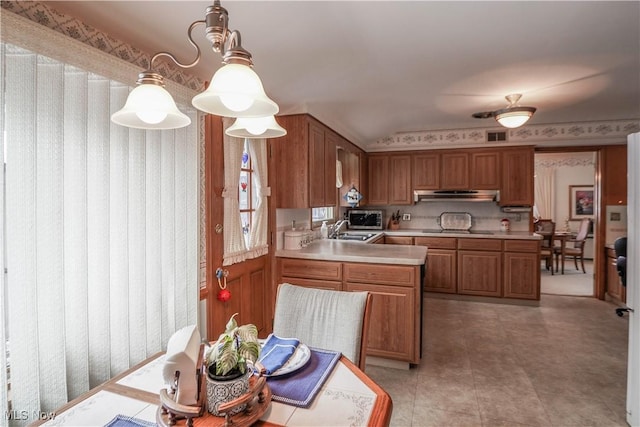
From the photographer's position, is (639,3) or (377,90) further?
(377,90)

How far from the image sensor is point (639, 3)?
1.64m

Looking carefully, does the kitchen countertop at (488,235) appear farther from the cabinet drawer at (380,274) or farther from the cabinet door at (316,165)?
the cabinet drawer at (380,274)

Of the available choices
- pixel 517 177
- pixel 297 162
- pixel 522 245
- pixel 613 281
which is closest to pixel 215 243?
pixel 297 162

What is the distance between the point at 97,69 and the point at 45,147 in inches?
17.3

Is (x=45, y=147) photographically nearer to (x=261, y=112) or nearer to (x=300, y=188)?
(x=261, y=112)

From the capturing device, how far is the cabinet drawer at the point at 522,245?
14.0ft

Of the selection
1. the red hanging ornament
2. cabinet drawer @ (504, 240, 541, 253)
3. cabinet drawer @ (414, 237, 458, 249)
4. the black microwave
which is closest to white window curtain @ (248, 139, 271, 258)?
the red hanging ornament

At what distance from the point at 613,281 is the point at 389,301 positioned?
3.64 metres

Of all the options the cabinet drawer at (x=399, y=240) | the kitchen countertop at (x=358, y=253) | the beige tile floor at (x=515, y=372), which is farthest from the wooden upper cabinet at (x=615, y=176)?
the kitchen countertop at (x=358, y=253)

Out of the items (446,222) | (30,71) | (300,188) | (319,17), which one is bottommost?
(446,222)

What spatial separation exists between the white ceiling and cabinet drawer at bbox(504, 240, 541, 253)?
172 centimetres

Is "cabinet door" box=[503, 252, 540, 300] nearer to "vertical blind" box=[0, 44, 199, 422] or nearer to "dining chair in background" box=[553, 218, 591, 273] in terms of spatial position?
"dining chair in background" box=[553, 218, 591, 273]

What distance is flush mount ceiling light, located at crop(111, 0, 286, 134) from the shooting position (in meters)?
0.93

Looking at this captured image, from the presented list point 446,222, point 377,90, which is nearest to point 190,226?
point 377,90
